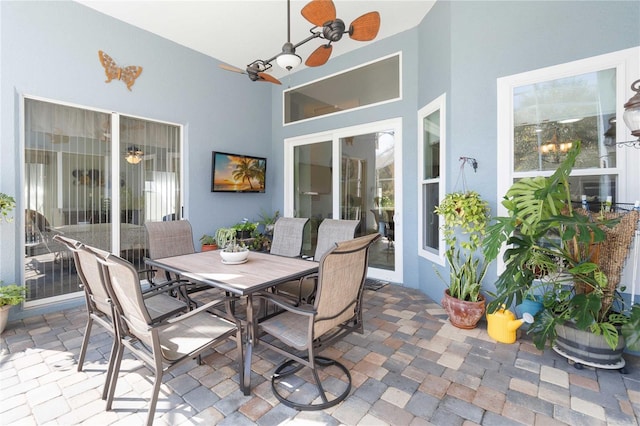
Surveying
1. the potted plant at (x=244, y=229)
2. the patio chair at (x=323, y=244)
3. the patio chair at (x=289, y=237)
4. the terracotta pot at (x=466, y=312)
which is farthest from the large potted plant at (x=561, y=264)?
the potted plant at (x=244, y=229)

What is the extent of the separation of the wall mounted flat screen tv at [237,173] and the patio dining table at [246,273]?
217 cm

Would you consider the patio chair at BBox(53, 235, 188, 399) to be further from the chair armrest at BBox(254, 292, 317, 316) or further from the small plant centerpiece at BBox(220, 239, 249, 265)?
the chair armrest at BBox(254, 292, 317, 316)

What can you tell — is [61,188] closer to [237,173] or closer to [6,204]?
[6,204]

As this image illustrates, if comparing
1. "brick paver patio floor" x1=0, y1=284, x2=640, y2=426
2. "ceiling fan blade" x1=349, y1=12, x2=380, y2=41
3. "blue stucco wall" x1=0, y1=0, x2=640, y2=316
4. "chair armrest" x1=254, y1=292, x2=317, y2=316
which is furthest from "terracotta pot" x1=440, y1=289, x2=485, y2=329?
"ceiling fan blade" x1=349, y1=12, x2=380, y2=41

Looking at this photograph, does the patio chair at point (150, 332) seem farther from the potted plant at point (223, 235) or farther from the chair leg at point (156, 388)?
the potted plant at point (223, 235)

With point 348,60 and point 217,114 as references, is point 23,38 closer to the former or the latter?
point 217,114

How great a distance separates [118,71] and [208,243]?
2611 mm

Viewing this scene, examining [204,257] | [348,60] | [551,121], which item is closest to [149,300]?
[204,257]

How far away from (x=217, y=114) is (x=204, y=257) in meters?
2.97

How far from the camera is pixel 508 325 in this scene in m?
2.52

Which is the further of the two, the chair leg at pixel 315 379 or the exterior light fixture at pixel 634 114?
the exterior light fixture at pixel 634 114

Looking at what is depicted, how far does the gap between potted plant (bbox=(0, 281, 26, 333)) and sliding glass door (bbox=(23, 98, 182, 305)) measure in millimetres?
421

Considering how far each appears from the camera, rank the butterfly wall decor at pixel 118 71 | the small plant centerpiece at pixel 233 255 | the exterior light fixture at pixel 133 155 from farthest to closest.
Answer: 1. the exterior light fixture at pixel 133 155
2. the butterfly wall decor at pixel 118 71
3. the small plant centerpiece at pixel 233 255

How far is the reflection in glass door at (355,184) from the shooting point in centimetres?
429
